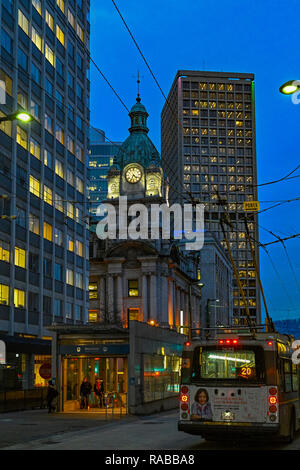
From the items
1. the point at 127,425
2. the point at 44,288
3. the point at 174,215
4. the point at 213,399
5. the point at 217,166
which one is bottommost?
the point at 127,425

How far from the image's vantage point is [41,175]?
5866cm

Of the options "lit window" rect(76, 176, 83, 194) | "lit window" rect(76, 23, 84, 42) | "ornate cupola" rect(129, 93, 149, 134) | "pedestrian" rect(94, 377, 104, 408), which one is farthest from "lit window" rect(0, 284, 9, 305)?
"ornate cupola" rect(129, 93, 149, 134)

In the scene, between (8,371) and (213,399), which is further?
(8,371)

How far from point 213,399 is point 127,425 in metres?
9.40

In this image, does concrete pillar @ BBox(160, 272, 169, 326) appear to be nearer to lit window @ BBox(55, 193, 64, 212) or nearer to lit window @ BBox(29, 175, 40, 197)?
lit window @ BBox(55, 193, 64, 212)

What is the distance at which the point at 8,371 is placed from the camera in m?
47.3

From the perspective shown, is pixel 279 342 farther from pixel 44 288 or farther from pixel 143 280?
pixel 143 280

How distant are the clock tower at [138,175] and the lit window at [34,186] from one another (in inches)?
1710

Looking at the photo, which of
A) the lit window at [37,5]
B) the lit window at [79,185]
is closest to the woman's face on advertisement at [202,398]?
the lit window at [37,5]

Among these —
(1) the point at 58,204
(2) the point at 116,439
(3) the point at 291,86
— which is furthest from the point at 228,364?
(1) the point at 58,204

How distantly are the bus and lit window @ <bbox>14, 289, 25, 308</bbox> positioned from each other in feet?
120
